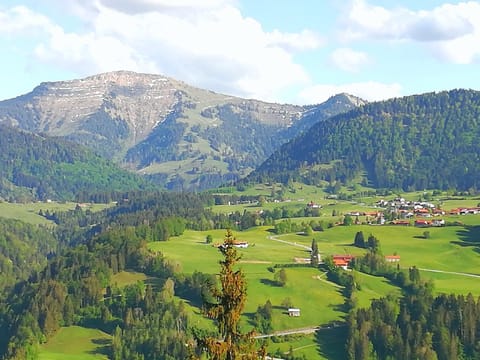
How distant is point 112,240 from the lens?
19950 cm

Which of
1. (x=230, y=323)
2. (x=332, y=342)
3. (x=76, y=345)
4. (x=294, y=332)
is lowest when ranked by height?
(x=76, y=345)

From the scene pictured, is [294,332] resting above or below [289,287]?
below

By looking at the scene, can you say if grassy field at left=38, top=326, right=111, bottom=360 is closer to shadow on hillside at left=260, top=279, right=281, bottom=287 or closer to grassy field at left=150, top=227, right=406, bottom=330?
grassy field at left=150, top=227, right=406, bottom=330

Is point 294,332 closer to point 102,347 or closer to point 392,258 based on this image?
point 102,347

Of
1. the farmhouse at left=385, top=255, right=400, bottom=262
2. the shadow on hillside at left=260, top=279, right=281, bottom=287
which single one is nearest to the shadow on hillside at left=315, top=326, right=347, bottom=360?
the shadow on hillside at left=260, top=279, right=281, bottom=287

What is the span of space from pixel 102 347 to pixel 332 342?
4194 centimetres

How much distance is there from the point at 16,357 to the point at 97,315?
3186 cm

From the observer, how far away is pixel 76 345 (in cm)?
13612

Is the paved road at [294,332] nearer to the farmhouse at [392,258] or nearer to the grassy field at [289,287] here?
the grassy field at [289,287]

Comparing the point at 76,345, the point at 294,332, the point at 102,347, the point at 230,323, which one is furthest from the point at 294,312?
the point at 230,323

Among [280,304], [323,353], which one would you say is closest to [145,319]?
[280,304]

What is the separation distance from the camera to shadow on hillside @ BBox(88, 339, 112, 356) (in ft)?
428

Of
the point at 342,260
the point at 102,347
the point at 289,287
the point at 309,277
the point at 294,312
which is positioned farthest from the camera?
the point at 342,260

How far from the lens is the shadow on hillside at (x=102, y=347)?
130500mm
